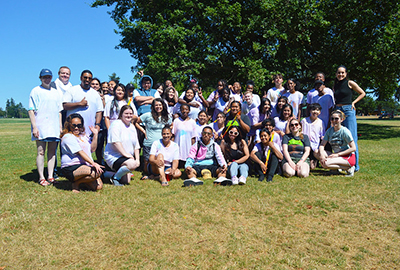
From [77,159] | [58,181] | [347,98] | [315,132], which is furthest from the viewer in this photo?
[315,132]

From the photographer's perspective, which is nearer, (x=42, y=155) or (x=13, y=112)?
(x=42, y=155)

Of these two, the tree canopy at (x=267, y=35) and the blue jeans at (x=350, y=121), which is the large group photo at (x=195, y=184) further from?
the tree canopy at (x=267, y=35)

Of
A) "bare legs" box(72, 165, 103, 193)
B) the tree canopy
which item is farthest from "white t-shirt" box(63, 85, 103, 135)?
the tree canopy

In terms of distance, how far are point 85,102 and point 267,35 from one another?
473 inches

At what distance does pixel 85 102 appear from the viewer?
654cm

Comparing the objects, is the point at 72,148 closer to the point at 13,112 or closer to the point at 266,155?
the point at 266,155

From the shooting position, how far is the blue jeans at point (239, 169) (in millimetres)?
6378

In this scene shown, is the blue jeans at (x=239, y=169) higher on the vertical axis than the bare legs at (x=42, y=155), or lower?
lower

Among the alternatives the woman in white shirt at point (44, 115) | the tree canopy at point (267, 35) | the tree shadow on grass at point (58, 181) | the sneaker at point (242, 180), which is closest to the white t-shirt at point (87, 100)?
the woman in white shirt at point (44, 115)

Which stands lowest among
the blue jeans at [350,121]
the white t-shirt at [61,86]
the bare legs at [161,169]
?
the bare legs at [161,169]

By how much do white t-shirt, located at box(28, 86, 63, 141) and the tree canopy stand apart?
32.9ft

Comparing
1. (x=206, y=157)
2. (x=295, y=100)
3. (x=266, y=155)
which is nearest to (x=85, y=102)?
(x=206, y=157)

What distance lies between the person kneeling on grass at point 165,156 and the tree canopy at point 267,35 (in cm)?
958

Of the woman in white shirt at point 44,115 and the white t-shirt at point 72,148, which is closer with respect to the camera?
the white t-shirt at point 72,148
